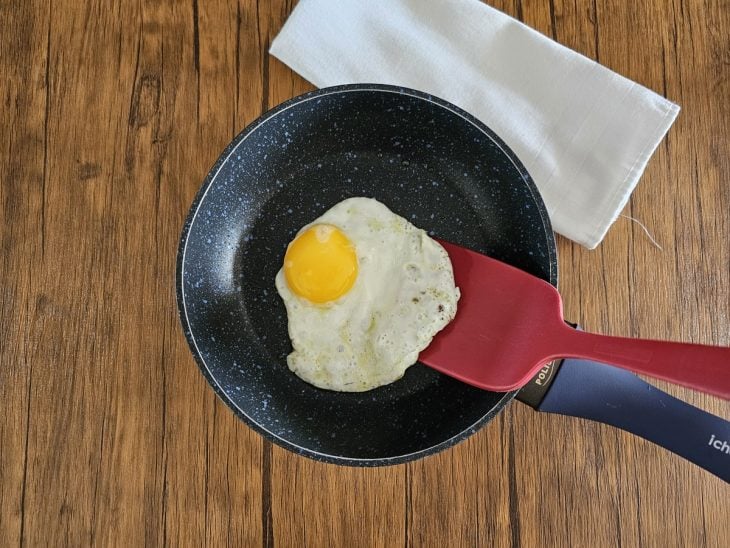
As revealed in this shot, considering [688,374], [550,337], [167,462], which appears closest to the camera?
[688,374]

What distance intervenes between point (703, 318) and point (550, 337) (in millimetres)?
392

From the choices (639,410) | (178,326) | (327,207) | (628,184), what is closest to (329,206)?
(327,207)

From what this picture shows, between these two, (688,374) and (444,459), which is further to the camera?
(444,459)

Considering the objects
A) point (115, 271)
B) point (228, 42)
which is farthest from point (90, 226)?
point (228, 42)

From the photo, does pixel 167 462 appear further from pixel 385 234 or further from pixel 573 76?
pixel 573 76

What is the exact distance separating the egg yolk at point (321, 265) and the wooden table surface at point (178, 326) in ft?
0.80

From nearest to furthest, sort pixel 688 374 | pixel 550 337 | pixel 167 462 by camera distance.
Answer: pixel 688 374, pixel 550 337, pixel 167 462

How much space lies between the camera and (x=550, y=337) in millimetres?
997

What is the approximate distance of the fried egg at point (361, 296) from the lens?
1.09 m

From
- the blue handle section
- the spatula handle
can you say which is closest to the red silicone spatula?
the spatula handle

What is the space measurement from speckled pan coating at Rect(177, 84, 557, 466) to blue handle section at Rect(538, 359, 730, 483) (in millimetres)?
138

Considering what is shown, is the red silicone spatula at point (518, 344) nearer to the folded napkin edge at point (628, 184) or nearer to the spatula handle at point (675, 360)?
the spatula handle at point (675, 360)

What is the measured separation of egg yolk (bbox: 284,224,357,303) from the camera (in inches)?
42.7

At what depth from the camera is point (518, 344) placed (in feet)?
3.36
